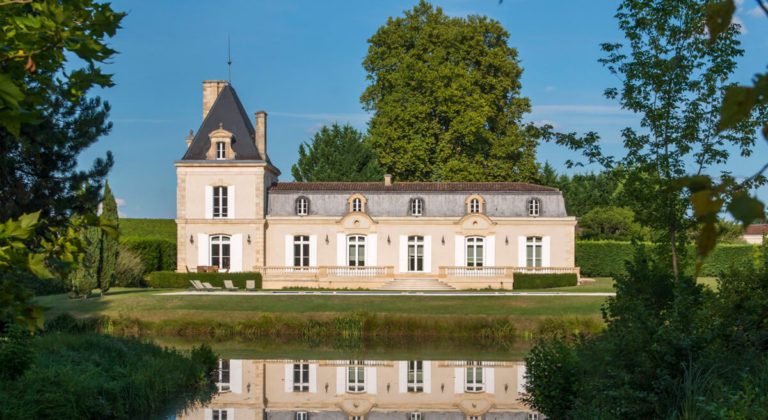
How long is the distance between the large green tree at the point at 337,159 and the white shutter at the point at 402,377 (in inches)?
778

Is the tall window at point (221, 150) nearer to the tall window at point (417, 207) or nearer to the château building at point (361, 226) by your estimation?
the château building at point (361, 226)

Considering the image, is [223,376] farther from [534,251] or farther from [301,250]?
[534,251]

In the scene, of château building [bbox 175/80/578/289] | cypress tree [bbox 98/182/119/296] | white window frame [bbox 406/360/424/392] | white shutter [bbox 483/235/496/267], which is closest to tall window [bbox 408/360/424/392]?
white window frame [bbox 406/360/424/392]

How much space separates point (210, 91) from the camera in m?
30.0

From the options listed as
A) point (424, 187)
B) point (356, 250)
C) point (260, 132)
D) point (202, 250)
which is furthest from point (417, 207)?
point (202, 250)

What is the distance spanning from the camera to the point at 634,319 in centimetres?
696

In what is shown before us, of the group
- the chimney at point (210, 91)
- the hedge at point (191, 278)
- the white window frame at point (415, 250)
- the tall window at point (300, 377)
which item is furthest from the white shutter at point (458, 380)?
the chimney at point (210, 91)

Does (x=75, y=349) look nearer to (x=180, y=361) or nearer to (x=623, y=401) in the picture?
(x=180, y=361)

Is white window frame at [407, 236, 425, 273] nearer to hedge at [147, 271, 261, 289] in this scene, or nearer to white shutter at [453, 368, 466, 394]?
hedge at [147, 271, 261, 289]

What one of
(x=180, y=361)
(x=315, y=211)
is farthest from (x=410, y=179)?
(x=180, y=361)

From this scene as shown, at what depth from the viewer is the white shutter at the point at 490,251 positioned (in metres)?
27.7

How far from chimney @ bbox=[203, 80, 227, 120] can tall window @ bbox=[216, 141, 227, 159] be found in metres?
2.39

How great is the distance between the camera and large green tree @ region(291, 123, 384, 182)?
33.4 meters

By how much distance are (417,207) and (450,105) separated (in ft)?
21.7
